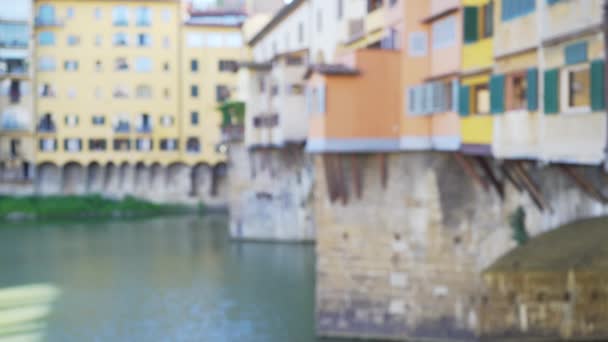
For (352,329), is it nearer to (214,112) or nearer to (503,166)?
(503,166)

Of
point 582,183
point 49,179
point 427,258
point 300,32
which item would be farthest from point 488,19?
point 49,179

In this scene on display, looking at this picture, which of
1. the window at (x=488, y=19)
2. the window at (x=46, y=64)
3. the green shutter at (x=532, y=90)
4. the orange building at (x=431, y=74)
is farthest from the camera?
the window at (x=46, y=64)

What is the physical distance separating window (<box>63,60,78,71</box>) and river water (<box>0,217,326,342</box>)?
13.1m

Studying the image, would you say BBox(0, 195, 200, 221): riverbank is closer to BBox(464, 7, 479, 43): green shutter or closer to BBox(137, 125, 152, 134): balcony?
BBox(137, 125, 152, 134): balcony

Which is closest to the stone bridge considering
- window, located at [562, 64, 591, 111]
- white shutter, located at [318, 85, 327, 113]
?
white shutter, located at [318, 85, 327, 113]

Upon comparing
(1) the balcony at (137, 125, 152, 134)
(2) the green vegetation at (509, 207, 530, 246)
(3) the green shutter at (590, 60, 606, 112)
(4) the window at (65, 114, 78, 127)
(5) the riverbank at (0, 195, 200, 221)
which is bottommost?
(5) the riverbank at (0, 195, 200, 221)

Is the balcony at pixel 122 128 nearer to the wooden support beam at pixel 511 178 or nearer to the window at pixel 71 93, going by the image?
the window at pixel 71 93

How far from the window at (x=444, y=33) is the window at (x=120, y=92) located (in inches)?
1650

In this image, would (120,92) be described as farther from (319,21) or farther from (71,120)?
(319,21)

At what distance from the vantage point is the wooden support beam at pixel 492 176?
19.3 m

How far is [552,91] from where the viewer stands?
14.4 m

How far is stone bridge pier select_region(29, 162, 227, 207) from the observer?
5950 centimetres

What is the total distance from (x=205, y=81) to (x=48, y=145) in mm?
10944

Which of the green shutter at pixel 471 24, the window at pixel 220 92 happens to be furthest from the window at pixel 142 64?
the green shutter at pixel 471 24
